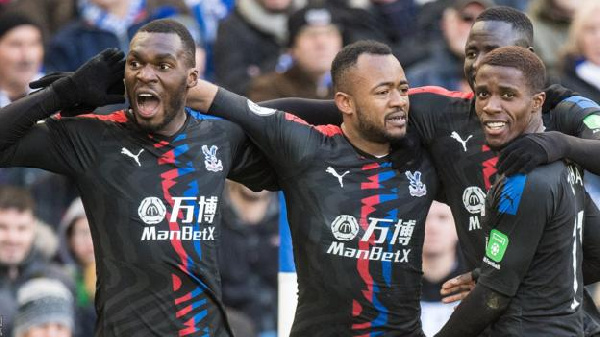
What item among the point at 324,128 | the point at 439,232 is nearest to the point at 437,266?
the point at 439,232

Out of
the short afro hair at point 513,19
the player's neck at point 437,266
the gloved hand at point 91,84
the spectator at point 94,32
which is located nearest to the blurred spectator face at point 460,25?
the player's neck at point 437,266

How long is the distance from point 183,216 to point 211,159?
35cm

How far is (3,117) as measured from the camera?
7.60m

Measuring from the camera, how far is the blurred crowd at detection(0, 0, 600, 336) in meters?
10.4

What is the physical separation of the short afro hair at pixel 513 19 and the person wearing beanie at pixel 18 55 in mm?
4507

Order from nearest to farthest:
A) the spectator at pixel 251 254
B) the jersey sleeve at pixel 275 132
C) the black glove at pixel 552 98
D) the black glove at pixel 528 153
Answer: the black glove at pixel 528 153, the jersey sleeve at pixel 275 132, the black glove at pixel 552 98, the spectator at pixel 251 254

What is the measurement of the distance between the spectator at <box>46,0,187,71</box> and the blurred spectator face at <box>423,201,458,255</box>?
295cm

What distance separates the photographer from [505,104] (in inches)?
285

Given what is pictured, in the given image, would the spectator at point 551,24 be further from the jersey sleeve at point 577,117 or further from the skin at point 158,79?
the skin at point 158,79

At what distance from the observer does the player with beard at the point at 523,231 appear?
23.4ft

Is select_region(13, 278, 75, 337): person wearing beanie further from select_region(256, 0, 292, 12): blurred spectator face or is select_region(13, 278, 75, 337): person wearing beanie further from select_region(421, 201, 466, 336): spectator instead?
select_region(256, 0, 292, 12): blurred spectator face

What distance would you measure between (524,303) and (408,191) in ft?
3.41

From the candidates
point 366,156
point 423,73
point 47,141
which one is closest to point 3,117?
point 47,141

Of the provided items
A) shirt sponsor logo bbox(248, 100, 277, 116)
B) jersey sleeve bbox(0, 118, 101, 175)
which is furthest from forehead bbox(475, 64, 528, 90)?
jersey sleeve bbox(0, 118, 101, 175)
